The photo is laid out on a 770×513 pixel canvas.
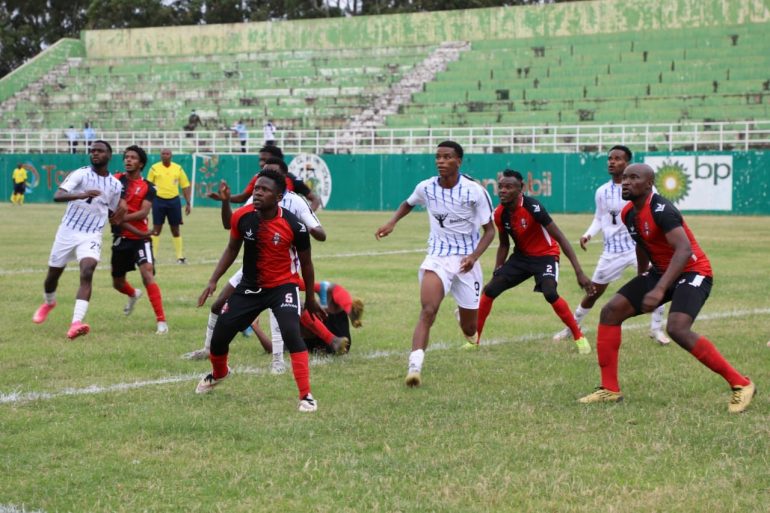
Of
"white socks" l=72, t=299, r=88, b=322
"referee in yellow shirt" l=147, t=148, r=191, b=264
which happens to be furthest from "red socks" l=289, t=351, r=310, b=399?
"referee in yellow shirt" l=147, t=148, r=191, b=264

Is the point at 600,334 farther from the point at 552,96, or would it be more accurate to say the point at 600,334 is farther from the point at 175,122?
the point at 175,122

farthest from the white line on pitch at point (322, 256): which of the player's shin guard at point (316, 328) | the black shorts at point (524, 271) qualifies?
the black shorts at point (524, 271)

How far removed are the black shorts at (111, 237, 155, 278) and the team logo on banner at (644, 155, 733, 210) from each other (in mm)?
25160

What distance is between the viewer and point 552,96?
4488cm

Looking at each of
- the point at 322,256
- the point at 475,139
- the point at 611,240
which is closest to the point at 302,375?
the point at 611,240

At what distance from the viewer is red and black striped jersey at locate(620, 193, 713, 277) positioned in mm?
8094

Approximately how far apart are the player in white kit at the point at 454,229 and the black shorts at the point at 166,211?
11.3m

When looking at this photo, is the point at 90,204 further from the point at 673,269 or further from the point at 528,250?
the point at 673,269

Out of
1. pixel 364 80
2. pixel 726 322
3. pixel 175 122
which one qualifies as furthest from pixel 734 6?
pixel 726 322

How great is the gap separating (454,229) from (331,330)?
1.70 meters

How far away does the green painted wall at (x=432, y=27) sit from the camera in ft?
157

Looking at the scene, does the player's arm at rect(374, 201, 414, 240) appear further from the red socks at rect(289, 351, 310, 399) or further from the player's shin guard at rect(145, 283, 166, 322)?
the player's shin guard at rect(145, 283, 166, 322)

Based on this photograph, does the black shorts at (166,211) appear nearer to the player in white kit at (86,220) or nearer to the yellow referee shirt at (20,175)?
the player in white kit at (86,220)

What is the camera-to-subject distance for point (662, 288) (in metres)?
7.88
